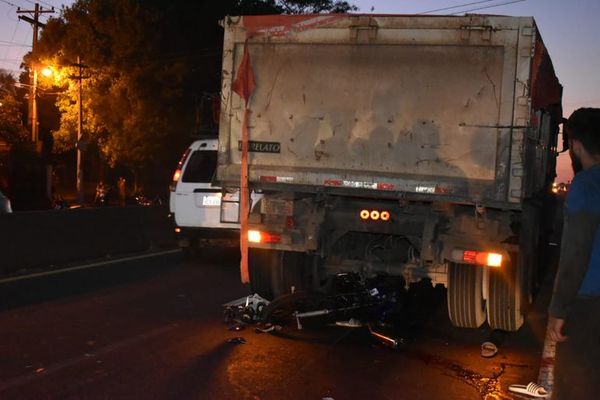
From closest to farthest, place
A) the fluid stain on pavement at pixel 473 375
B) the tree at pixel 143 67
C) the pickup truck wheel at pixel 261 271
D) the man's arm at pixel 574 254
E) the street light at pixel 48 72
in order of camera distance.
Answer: the man's arm at pixel 574 254
the fluid stain on pavement at pixel 473 375
the pickup truck wheel at pixel 261 271
the tree at pixel 143 67
the street light at pixel 48 72

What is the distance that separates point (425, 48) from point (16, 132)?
34991mm

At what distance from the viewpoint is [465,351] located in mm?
6535

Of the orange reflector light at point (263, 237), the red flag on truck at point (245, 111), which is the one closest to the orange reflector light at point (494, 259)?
the orange reflector light at point (263, 237)

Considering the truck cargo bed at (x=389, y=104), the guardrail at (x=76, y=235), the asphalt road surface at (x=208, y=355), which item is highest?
the truck cargo bed at (x=389, y=104)

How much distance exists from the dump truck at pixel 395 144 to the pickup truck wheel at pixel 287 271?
208 millimetres

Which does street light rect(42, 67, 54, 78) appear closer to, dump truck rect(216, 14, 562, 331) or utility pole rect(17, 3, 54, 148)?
utility pole rect(17, 3, 54, 148)

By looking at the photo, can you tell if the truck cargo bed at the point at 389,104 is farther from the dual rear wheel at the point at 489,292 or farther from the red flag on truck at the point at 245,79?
the dual rear wheel at the point at 489,292

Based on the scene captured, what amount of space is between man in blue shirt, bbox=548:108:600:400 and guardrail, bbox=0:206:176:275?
29.6ft

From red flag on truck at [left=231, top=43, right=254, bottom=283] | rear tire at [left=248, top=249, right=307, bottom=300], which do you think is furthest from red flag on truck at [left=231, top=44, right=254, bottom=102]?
rear tire at [left=248, top=249, right=307, bottom=300]

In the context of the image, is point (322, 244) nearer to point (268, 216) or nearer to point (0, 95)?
point (268, 216)

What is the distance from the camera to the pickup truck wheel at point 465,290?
653 cm

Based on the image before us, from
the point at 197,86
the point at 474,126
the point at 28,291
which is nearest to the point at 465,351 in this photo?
the point at 474,126

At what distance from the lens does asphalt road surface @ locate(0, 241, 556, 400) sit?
17.1 feet

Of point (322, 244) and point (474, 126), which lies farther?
point (322, 244)
